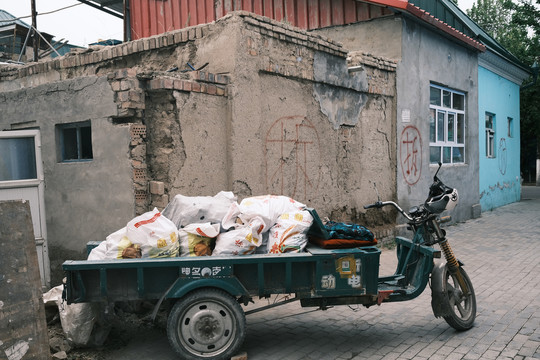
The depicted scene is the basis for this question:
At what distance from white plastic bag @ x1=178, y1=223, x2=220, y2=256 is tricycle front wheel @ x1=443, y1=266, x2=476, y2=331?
7.09 ft

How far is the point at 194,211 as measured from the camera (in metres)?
4.32

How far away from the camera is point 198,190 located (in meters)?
5.88

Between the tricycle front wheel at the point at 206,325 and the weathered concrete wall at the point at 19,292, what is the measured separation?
1002 mm

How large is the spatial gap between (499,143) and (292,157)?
1070cm

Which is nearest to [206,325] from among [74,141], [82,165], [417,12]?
[82,165]

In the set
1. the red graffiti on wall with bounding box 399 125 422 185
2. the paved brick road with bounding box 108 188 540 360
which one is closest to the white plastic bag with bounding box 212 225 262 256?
the paved brick road with bounding box 108 188 540 360

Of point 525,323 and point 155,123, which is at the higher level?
point 155,123

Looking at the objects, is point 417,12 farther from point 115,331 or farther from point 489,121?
point 115,331

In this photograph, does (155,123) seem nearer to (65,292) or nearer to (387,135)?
(65,292)

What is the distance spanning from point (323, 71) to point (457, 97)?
616cm

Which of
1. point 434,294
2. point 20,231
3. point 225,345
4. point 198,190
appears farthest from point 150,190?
point 434,294

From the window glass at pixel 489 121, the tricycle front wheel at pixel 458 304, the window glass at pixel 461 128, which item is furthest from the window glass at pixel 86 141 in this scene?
the window glass at pixel 489 121

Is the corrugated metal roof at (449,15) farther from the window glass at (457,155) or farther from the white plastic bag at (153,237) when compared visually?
the white plastic bag at (153,237)

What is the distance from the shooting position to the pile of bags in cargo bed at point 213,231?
12.8ft
